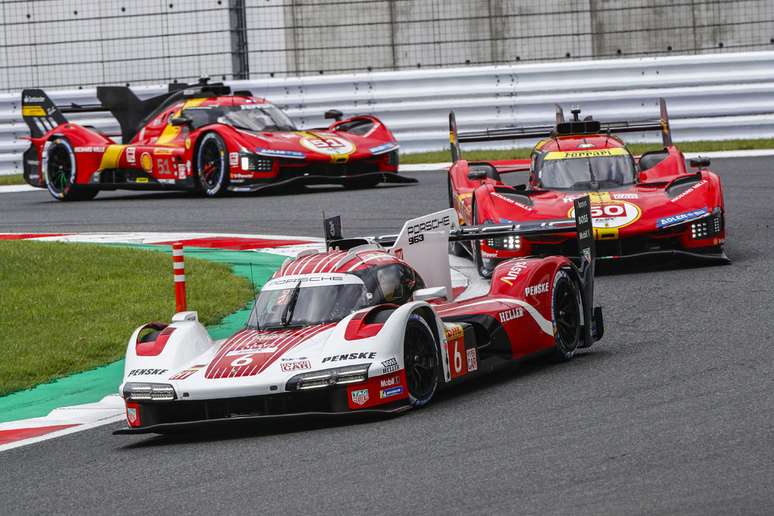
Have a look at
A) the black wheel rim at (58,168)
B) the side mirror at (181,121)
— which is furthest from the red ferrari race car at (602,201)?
the black wheel rim at (58,168)

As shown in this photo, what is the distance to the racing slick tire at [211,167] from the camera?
20.4 m

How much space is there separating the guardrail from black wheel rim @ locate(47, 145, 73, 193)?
2141mm

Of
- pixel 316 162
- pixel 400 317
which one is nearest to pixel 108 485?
pixel 400 317

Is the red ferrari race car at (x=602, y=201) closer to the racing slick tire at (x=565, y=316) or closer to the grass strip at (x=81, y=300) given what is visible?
the grass strip at (x=81, y=300)

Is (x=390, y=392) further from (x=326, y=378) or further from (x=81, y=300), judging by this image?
(x=81, y=300)

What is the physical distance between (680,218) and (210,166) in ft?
29.0

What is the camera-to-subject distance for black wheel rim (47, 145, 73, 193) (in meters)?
22.0

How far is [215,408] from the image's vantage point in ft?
27.1

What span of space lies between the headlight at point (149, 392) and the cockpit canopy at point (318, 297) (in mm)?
877

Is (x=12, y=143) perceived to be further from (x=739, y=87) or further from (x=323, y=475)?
(x=323, y=475)

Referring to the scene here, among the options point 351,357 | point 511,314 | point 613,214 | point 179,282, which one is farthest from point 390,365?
point 613,214

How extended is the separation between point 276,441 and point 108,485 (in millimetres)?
1055

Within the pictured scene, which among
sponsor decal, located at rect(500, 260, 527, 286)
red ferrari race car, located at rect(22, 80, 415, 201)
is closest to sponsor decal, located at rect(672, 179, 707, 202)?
sponsor decal, located at rect(500, 260, 527, 286)

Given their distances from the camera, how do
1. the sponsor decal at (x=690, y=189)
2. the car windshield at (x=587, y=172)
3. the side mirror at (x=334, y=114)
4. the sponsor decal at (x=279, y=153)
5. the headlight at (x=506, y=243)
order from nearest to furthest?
the headlight at (x=506, y=243), the sponsor decal at (x=690, y=189), the car windshield at (x=587, y=172), the sponsor decal at (x=279, y=153), the side mirror at (x=334, y=114)
